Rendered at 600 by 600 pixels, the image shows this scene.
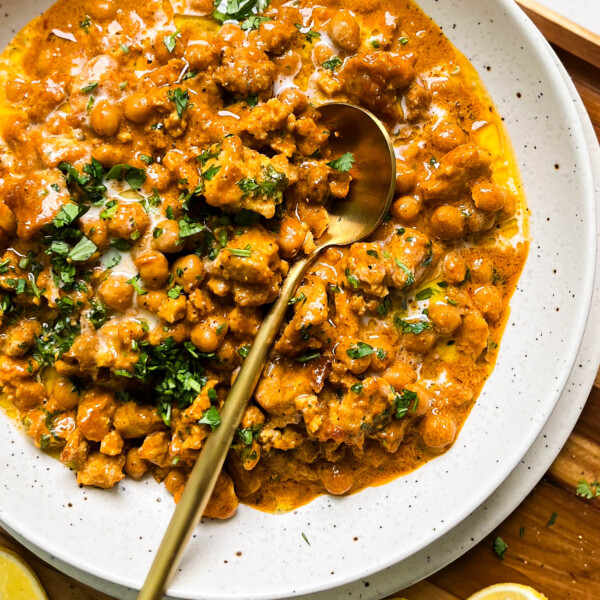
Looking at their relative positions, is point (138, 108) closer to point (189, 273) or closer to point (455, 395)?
point (189, 273)

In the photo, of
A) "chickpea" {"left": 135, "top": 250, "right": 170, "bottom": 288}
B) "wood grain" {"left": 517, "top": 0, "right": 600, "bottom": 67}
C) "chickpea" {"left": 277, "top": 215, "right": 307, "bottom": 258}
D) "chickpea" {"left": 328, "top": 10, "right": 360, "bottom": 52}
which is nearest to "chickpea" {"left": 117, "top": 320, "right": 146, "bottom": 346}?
"chickpea" {"left": 135, "top": 250, "right": 170, "bottom": 288}

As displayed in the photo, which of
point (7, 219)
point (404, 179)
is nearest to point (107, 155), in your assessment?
point (7, 219)

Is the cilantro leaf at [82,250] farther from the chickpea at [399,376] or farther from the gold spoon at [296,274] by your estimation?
the chickpea at [399,376]

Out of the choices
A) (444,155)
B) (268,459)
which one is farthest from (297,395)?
(444,155)

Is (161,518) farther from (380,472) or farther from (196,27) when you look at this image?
(196,27)

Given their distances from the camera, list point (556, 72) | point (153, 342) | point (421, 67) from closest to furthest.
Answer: point (153, 342)
point (556, 72)
point (421, 67)

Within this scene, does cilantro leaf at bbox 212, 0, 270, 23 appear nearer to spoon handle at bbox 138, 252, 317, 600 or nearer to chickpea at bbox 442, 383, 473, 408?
spoon handle at bbox 138, 252, 317, 600

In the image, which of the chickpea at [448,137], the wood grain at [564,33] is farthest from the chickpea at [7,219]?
the wood grain at [564,33]
